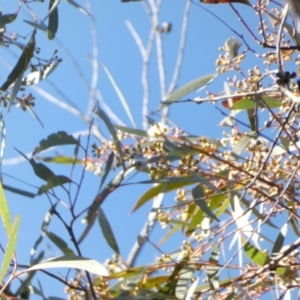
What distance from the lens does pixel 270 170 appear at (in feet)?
3.92

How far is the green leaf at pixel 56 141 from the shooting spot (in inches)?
47.6

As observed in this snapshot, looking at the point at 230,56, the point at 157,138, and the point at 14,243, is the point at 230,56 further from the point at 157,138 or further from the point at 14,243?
the point at 14,243

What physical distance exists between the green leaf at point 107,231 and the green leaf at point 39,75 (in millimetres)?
252

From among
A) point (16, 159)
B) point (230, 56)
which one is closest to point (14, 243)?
point (230, 56)

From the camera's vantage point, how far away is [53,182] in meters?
1.15

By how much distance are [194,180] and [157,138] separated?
154 mm

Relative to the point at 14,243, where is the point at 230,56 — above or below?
above

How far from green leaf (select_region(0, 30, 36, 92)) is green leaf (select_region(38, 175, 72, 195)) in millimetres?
170

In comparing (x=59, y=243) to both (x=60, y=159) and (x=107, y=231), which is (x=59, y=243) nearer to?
(x=107, y=231)

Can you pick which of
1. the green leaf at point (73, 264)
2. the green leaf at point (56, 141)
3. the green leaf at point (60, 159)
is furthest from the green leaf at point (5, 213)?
the green leaf at point (60, 159)

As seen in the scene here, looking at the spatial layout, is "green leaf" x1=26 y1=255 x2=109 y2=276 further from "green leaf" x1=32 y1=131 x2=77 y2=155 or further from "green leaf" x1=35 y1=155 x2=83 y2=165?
"green leaf" x1=35 y1=155 x2=83 y2=165

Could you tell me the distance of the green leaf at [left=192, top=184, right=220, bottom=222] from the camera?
3.64ft

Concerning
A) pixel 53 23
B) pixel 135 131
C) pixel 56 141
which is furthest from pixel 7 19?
pixel 135 131

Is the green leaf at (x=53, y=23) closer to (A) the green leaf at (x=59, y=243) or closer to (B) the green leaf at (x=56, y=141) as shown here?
(B) the green leaf at (x=56, y=141)
